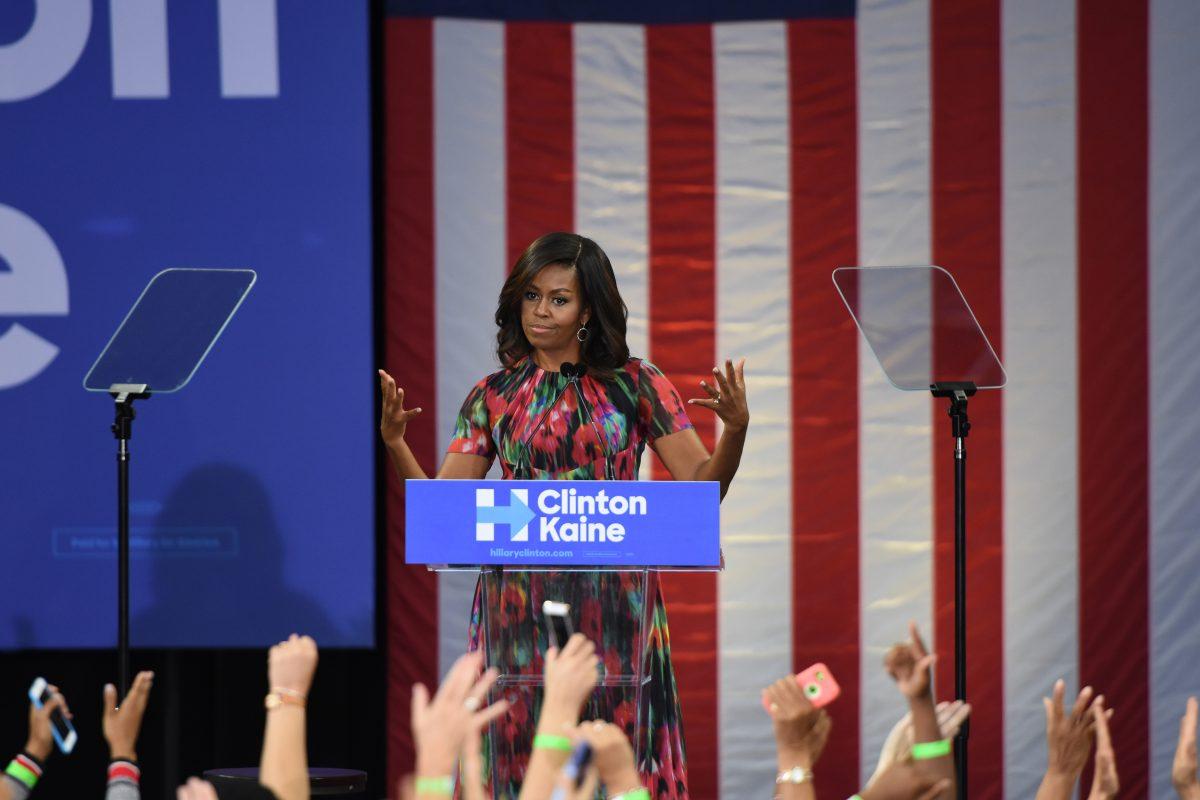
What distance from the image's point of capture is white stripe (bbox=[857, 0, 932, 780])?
4.49 meters

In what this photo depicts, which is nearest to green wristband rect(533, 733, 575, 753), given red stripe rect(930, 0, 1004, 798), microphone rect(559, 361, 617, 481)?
microphone rect(559, 361, 617, 481)

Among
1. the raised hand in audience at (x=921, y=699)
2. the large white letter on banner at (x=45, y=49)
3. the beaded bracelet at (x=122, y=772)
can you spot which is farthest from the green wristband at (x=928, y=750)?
the large white letter on banner at (x=45, y=49)

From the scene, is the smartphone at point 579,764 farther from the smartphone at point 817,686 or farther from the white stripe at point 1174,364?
the white stripe at point 1174,364

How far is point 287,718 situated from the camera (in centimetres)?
190

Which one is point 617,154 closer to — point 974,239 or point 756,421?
point 756,421

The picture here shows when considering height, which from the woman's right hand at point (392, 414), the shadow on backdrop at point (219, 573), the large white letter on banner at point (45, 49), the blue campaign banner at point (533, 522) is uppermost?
the large white letter on banner at point (45, 49)

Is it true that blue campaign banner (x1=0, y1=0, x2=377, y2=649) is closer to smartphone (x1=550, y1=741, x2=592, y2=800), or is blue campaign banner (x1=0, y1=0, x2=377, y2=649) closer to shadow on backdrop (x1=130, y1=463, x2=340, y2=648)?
shadow on backdrop (x1=130, y1=463, x2=340, y2=648)

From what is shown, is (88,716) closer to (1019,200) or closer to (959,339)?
(959,339)

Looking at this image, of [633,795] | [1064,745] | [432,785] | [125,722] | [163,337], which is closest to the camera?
[432,785]

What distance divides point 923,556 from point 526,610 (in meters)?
2.22

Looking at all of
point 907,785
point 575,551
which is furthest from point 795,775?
point 575,551

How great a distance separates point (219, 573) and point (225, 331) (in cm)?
68

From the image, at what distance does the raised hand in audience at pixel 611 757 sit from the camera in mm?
1612

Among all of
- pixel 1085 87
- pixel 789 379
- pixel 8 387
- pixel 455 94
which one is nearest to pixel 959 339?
pixel 789 379
